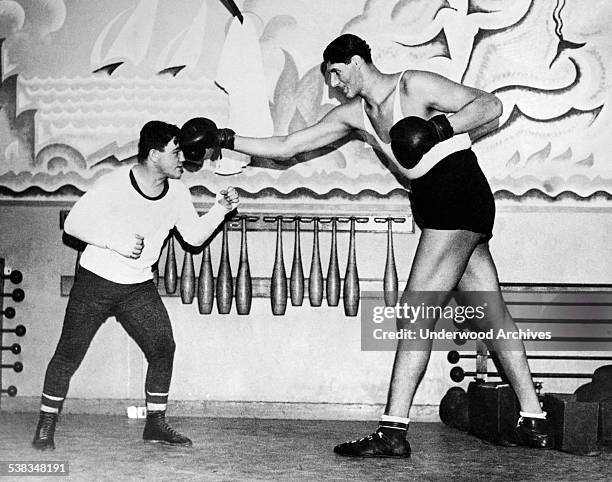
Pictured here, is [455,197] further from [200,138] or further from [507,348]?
[200,138]

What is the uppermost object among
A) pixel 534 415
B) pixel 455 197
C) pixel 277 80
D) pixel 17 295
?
pixel 277 80

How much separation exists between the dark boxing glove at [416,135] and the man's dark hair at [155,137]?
959mm

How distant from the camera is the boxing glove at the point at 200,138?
11.8 feet

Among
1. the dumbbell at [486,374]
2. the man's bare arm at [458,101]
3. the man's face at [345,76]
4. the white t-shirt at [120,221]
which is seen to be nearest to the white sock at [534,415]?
the dumbbell at [486,374]

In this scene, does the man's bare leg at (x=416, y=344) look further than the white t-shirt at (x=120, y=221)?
No

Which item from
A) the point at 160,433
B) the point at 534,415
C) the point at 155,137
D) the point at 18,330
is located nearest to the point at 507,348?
the point at 534,415

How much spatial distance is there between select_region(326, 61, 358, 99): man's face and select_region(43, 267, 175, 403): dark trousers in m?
1.13

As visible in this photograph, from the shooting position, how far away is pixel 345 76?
3406mm

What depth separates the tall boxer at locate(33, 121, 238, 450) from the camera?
3432 mm

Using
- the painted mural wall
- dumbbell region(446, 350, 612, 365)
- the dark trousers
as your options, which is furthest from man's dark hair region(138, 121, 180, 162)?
dumbbell region(446, 350, 612, 365)

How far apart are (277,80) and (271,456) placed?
1861mm

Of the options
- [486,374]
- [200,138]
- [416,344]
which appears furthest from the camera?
[486,374]

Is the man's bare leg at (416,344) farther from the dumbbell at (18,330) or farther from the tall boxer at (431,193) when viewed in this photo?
the dumbbell at (18,330)

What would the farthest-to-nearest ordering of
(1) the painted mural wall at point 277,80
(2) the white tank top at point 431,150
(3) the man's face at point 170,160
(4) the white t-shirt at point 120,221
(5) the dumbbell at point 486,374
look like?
(1) the painted mural wall at point 277,80, (5) the dumbbell at point 486,374, (3) the man's face at point 170,160, (4) the white t-shirt at point 120,221, (2) the white tank top at point 431,150
